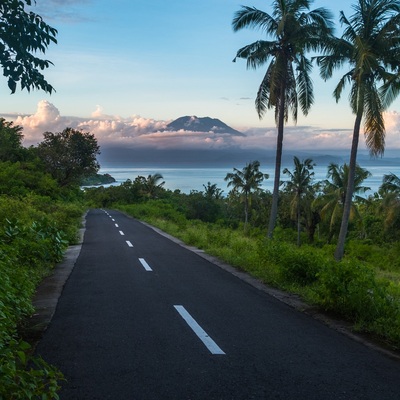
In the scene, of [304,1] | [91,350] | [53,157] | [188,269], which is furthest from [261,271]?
[53,157]

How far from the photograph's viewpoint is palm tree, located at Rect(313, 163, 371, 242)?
44812 millimetres

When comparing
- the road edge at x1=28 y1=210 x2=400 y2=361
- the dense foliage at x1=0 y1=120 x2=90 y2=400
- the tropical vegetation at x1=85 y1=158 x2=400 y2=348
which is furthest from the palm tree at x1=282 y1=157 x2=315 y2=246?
the road edge at x1=28 y1=210 x2=400 y2=361

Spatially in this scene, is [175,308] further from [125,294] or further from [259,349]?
[259,349]

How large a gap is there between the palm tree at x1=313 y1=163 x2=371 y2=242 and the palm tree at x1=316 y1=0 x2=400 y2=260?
24734 millimetres

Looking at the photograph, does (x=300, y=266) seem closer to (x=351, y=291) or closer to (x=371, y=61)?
(x=351, y=291)

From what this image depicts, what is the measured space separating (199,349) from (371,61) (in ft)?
56.8

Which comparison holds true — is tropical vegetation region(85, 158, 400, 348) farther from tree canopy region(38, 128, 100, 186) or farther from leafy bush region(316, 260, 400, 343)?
tree canopy region(38, 128, 100, 186)

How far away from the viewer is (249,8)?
21734mm

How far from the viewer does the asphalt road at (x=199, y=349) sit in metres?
4.35

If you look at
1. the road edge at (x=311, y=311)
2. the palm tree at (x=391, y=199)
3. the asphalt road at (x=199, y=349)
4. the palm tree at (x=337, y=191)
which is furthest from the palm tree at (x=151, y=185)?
the asphalt road at (x=199, y=349)

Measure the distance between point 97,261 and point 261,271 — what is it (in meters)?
5.18

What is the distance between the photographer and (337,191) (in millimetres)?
45125

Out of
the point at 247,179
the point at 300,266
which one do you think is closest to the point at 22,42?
the point at 300,266

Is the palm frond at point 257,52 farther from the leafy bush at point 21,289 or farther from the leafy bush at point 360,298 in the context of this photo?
the leafy bush at point 360,298
